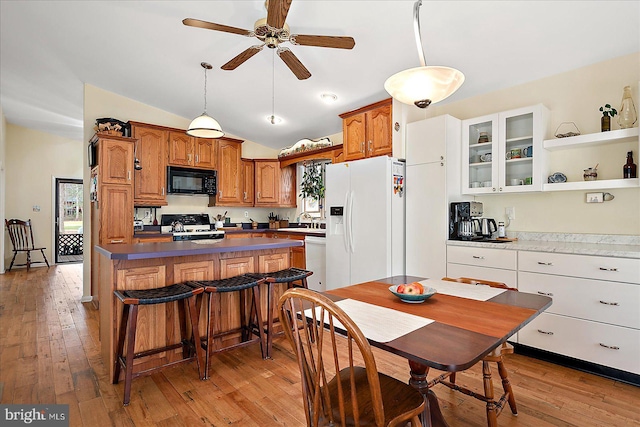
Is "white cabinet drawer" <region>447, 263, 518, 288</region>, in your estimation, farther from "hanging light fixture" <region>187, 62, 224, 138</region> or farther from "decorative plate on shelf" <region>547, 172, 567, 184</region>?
"hanging light fixture" <region>187, 62, 224, 138</region>

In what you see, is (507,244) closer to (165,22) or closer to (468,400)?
(468,400)

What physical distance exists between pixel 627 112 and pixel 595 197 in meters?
0.70

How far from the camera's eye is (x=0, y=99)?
5.61 metres

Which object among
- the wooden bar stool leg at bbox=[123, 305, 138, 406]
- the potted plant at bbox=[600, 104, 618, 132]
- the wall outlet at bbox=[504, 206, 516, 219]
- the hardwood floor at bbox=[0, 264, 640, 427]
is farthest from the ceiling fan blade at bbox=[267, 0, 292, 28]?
the wall outlet at bbox=[504, 206, 516, 219]

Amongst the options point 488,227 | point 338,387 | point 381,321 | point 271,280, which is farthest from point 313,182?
point 338,387

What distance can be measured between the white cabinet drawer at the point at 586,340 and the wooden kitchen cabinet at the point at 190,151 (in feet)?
15.6

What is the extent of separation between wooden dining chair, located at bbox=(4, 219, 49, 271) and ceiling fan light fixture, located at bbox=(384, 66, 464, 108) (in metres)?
8.17

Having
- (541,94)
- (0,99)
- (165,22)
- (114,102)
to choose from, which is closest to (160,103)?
(114,102)

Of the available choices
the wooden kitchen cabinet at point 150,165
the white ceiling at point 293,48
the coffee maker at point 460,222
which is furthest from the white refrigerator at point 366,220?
the wooden kitchen cabinet at point 150,165

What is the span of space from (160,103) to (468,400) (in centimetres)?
530

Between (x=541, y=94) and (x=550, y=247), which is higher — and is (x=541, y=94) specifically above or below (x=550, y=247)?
above

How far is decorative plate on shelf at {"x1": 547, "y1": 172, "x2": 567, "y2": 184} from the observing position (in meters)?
2.96

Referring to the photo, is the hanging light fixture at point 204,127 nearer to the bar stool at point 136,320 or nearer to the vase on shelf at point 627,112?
the bar stool at point 136,320

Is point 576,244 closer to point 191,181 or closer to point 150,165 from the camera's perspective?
point 191,181
